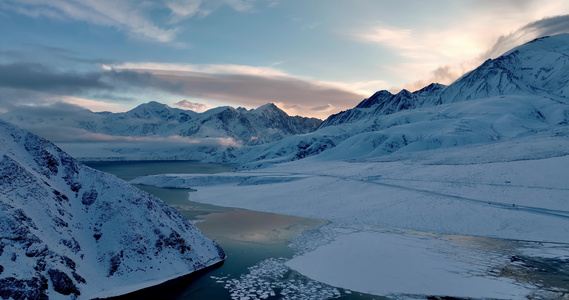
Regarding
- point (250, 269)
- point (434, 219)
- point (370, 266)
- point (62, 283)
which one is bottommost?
point (250, 269)

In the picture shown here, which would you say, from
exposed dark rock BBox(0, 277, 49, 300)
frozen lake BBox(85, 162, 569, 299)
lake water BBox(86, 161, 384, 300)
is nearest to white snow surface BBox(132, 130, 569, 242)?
frozen lake BBox(85, 162, 569, 299)

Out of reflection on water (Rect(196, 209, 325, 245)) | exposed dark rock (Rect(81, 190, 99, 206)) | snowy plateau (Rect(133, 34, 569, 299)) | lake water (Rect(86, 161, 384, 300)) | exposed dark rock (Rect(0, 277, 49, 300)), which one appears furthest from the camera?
reflection on water (Rect(196, 209, 325, 245))

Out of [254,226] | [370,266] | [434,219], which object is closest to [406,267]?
[370,266]

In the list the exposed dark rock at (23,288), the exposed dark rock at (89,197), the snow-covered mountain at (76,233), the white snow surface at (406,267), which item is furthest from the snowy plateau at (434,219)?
the exposed dark rock at (23,288)

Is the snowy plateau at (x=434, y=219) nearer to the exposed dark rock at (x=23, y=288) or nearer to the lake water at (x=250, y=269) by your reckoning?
the lake water at (x=250, y=269)

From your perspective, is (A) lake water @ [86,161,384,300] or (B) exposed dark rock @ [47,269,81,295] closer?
(B) exposed dark rock @ [47,269,81,295]

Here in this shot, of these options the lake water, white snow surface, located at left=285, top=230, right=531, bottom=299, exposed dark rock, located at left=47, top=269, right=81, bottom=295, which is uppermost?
exposed dark rock, located at left=47, top=269, right=81, bottom=295

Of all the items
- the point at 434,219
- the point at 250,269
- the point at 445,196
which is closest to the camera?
the point at 250,269

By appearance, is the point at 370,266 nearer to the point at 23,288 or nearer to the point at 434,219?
the point at 434,219

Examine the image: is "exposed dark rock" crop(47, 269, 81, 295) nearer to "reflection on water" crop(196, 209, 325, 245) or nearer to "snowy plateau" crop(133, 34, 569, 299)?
"snowy plateau" crop(133, 34, 569, 299)

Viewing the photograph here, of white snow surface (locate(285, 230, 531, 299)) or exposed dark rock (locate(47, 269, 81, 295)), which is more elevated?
exposed dark rock (locate(47, 269, 81, 295))
